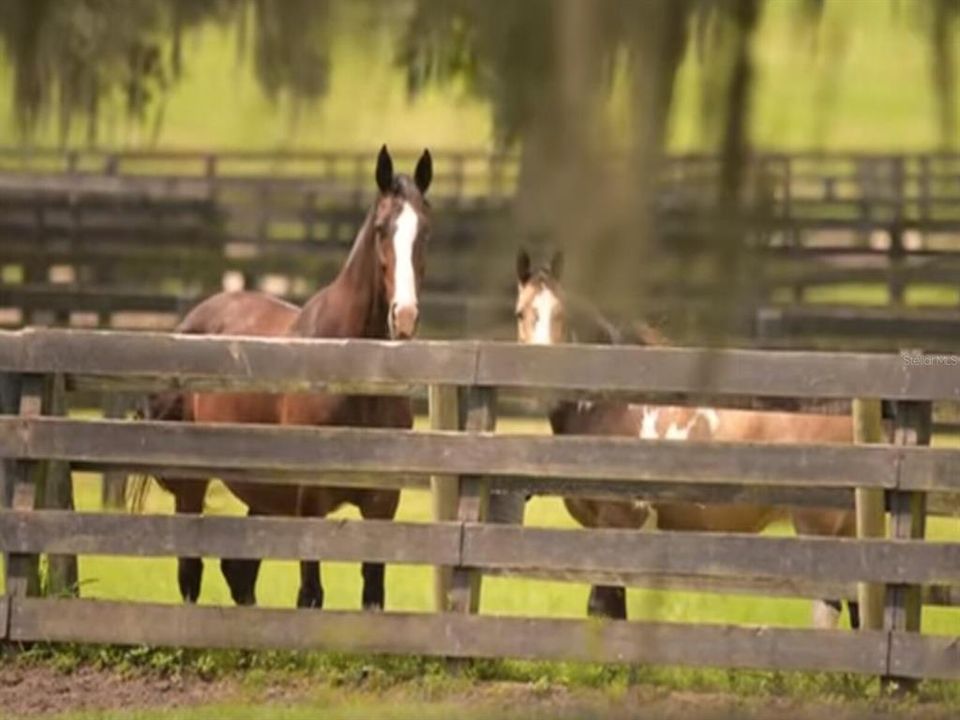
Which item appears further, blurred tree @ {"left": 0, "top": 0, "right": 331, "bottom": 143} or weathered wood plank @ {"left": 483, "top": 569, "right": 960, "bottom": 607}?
weathered wood plank @ {"left": 483, "top": 569, "right": 960, "bottom": 607}

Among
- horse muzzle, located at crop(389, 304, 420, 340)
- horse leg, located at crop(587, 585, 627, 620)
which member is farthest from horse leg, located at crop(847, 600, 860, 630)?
horse muzzle, located at crop(389, 304, 420, 340)

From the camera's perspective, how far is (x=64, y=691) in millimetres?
7082

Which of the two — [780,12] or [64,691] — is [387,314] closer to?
[64,691]

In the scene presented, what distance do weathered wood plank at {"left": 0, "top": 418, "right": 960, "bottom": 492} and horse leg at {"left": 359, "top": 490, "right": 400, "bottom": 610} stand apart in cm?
63

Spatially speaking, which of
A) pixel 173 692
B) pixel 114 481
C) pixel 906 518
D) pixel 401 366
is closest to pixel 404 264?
pixel 401 366

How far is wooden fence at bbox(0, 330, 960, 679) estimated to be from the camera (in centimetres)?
700

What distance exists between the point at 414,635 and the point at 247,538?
23.6 inches

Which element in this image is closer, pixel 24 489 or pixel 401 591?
pixel 24 489

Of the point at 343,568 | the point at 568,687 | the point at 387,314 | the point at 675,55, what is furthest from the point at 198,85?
the point at 343,568

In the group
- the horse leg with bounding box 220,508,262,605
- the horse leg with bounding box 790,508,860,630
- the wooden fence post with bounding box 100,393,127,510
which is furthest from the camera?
the wooden fence post with bounding box 100,393,127,510

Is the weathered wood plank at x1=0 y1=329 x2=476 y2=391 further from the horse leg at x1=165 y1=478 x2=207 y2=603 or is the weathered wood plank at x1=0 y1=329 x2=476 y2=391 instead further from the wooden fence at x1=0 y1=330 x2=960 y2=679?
the horse leg at x1=165 y1=478 x2=207 y2=603

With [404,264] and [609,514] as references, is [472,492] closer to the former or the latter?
[404,264]

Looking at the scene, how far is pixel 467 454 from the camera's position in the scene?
720 centimetres

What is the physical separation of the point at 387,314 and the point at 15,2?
6.98 meters
